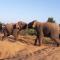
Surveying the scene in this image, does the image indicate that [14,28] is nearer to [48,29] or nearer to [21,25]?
[21,25]

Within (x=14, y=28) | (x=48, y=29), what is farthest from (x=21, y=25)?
(x=48, y=29)

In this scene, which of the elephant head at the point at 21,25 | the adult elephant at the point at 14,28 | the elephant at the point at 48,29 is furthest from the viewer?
the adult elephant at the point at 14,28

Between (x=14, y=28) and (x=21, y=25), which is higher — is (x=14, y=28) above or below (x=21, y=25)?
below

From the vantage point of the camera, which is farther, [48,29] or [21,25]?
[21,25]

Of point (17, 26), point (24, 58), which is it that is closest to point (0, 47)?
point (24, 58)

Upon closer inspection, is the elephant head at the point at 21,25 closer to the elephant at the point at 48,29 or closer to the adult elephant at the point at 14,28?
the adult elephant at the point at 14,28

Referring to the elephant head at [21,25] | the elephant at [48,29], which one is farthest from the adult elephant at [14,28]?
the elephant at [48,29]

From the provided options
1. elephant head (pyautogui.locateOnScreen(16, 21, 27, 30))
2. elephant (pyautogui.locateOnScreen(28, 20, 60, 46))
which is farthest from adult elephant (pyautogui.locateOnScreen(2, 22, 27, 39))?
elephant (pyautogui.locateOnScreen(28, 20, 60, 46))

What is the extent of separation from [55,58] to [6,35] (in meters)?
9.80

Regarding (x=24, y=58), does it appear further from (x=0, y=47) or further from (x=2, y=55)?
(x=0, y=47)

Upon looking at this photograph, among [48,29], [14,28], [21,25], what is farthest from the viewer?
[14,28]

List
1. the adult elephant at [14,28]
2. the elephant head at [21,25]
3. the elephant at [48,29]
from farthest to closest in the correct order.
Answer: the adult elephant at [14,28]
the elephant head at [21,25]
the elephant at [48,29]

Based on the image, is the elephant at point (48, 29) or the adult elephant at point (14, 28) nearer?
the elephant at point (48, 29)

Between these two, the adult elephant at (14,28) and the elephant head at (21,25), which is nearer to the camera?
the elephant head at (21,25)
